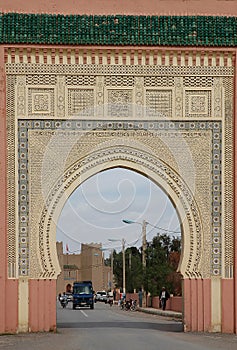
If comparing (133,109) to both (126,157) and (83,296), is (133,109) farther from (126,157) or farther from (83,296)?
(83,296)

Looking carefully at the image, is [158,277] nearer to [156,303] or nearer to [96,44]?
[156,303]

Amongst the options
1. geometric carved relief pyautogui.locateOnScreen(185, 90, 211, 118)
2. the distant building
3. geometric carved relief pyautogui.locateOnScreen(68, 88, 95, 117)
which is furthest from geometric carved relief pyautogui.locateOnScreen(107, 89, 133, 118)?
the distant building

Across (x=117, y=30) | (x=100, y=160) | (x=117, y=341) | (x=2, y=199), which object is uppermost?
(x=117, y=30)

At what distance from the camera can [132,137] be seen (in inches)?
599

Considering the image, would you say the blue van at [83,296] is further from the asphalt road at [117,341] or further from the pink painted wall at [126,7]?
the pink painted wall at [126,7]

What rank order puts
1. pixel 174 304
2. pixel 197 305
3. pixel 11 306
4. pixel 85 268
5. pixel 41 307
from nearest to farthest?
pixel 11 306, pixel 41 307, pixel 197 305, pixel 174 304, pixel 85 268

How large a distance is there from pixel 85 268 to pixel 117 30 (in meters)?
59.5

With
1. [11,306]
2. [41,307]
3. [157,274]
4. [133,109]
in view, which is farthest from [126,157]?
[157,274]

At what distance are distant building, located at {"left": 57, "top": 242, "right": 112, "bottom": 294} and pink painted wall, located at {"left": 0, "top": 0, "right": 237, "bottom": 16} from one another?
181 feet

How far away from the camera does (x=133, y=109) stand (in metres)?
15.2

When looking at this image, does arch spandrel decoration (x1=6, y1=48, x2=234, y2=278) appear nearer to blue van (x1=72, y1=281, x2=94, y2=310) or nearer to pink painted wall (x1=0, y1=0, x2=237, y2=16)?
pink painted wall (x1=0, y1=0, x2=237, y2=16)

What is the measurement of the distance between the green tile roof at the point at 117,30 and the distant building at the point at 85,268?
55192mm

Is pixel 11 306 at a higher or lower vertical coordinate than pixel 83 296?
→ higher

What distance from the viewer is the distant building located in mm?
71562
